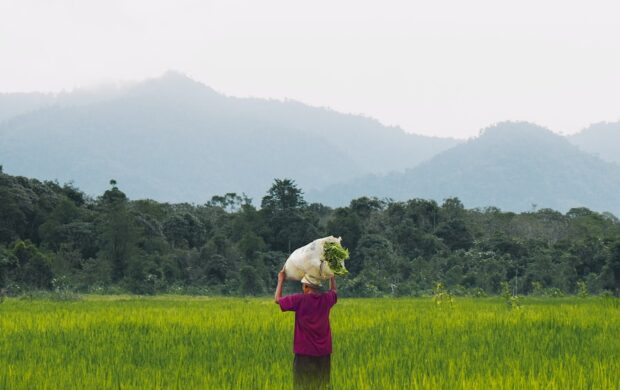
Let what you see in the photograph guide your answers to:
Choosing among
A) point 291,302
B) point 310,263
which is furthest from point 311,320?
point 310,263

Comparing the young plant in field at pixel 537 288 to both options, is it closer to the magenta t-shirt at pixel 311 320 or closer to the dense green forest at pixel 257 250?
the dense green forest at pixel 257 250

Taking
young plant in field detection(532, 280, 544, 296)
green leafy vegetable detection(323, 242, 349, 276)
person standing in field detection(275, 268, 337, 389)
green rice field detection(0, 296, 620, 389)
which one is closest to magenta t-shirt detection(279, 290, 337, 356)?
person standing in field detection(275, 268, 337, 389)

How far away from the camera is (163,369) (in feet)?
27.5

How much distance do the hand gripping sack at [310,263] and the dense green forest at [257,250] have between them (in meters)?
23.6

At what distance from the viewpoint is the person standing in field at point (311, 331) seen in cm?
607

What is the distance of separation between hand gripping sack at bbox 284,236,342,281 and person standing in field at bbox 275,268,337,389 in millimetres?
80

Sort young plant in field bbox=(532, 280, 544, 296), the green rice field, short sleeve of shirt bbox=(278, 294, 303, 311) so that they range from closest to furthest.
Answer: short sleeve of shirt bbox=(278, 294, 303, 311), the green rice field, young plant in field bbox=(532, 280, 544, 296)

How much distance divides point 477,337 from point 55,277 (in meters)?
21.7

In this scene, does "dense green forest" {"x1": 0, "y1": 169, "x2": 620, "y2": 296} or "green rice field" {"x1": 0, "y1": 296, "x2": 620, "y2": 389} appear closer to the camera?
"green rice field" {"x1": 0, "y1": 296, "x2": 620, "y2": 389}

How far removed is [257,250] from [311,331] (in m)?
29.1

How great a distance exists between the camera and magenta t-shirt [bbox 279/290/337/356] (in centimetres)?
607

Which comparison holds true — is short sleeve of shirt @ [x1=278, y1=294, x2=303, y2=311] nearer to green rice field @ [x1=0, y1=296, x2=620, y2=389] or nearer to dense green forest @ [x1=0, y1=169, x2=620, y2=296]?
green rice field @ [x1=0, y1=296, x2=620, y2=389]

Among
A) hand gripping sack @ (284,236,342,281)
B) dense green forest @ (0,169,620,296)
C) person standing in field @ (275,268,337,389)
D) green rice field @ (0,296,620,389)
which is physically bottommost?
green rice field @ (0,296,620,389)

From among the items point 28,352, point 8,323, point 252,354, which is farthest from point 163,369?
point 8,323
